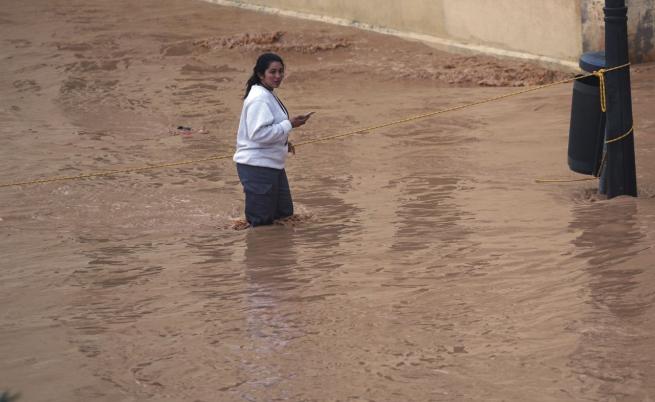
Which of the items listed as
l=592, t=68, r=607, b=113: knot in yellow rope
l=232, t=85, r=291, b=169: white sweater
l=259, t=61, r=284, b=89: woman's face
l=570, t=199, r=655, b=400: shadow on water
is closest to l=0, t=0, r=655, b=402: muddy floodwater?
l=570, t=199, r=655, b=400: shadow on water

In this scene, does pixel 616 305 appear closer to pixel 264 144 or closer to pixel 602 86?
pixel 602 86

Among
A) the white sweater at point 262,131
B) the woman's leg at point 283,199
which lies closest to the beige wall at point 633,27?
the woman's leg at point 283,199

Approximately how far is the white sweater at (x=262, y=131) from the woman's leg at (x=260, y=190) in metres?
0.06

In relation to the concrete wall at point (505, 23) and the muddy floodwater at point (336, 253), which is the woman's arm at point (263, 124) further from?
the concrete wall at point (505, 23)

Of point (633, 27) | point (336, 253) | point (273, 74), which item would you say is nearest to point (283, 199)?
point (273, 74)

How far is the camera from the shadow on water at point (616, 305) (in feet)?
15.4

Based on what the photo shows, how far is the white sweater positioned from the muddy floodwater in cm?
50

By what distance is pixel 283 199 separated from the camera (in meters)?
8.09

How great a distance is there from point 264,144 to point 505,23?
23.6 ft

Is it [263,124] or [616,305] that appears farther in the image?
[263,124]

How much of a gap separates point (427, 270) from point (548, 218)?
1.32 m

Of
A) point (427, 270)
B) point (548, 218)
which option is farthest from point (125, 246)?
point (548, 218)

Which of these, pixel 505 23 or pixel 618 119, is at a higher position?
pixel 505 23

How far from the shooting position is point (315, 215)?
332 inches
